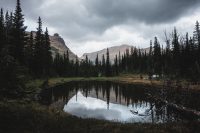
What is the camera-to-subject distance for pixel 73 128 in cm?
1372

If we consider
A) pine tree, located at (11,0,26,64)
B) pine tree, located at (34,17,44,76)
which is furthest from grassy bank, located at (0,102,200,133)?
pine tree, located at (34,17,44,76)

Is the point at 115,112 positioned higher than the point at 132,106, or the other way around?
the point at 132,106

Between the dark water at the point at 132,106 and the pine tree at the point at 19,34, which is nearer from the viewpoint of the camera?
the dark water at the point at 132,106

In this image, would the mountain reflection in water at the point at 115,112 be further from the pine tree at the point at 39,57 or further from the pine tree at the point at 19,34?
the pine tree at the point at 39,57

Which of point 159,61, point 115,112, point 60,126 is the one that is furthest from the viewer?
point 159,61

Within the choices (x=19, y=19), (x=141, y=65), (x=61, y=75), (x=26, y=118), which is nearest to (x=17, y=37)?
(x=19, y=19)

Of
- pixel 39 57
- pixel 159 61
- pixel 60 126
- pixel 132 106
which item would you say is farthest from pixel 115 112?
pixel 159 61

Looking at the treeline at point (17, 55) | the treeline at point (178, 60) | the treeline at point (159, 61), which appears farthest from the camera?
the treeline at point (159, 61)

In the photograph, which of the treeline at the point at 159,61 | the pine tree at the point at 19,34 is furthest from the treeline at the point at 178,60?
the pine tree at the point at 19,34

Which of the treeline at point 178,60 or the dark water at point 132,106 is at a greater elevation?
the treeline at point 178,60

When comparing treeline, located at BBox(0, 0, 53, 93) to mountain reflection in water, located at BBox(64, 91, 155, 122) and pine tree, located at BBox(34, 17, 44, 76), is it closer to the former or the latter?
pine tree, located at BBox(34, 17, 44, 76)

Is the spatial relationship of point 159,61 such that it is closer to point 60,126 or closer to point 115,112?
point 115,112

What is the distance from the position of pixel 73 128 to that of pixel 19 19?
48.9 meters

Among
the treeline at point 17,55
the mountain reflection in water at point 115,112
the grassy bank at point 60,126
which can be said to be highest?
the treeline at point 17,55
